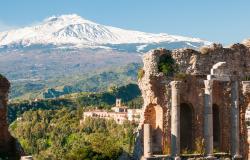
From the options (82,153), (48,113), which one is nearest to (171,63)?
(82,153)

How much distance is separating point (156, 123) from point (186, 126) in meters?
2.34

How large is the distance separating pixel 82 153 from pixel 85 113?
128 m

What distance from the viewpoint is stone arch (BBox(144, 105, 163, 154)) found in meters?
34.6

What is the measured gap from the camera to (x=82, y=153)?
160 feet

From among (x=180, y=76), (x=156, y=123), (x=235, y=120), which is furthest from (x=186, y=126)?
(x=180, y=76)

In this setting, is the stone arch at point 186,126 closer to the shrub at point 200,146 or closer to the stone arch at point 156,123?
the shrub at point 200,146

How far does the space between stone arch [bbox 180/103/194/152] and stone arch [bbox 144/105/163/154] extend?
1914 mm

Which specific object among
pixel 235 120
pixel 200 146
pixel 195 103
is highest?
pixel 195 103

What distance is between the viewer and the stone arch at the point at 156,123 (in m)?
34.6

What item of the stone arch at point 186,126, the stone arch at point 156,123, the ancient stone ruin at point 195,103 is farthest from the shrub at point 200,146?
the stone arch at point 156,123

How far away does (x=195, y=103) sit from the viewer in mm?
35219

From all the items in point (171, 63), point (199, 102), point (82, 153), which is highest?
point (171, 63)

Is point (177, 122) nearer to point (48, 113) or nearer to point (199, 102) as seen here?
point (199, 102)

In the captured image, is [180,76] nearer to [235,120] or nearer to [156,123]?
[156,123]
